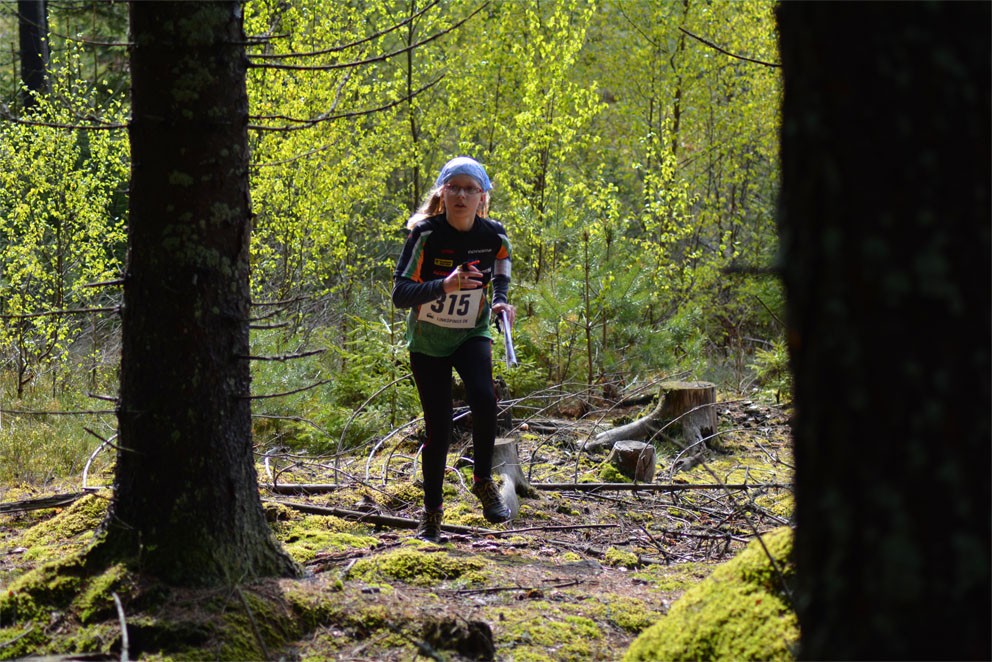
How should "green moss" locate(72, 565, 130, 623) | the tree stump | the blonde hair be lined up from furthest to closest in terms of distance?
the tree stump
the blonde hair
"green moss" locate(72, 565, 130, 623)

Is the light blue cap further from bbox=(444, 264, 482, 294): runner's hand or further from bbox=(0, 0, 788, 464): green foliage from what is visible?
bbox=(0, 0, 788, 464): green foliage

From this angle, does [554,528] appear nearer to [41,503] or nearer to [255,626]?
[255,626]

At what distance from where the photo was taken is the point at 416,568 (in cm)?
393

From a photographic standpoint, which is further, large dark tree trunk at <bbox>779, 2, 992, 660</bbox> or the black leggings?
the black leggings

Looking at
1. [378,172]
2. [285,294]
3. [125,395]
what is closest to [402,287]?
[125,395]

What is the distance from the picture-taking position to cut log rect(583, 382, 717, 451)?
25.7 feet

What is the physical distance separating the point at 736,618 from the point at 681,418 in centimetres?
527

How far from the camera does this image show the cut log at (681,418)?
7.83m

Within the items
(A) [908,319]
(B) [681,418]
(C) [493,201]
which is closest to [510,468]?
(B) [681,418]

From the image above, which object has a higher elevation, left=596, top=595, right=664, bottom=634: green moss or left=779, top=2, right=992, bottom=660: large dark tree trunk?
A: left=779, top=2, right=992, bottom=660: large dark tree trunk

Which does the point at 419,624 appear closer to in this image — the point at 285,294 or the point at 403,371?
the point at 403,371

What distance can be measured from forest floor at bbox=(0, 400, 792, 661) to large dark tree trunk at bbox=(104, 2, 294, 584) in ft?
0.73

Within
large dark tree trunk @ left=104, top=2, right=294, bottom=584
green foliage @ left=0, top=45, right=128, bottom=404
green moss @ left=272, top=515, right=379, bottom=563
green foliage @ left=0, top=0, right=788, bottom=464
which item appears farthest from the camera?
green foliage @ left=0, top=45, right=128, bottom=404

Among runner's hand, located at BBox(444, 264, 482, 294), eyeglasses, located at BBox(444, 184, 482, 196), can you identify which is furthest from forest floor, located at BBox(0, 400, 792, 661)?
eyeglasses, located at BBox(444, 184, 482, 196)
